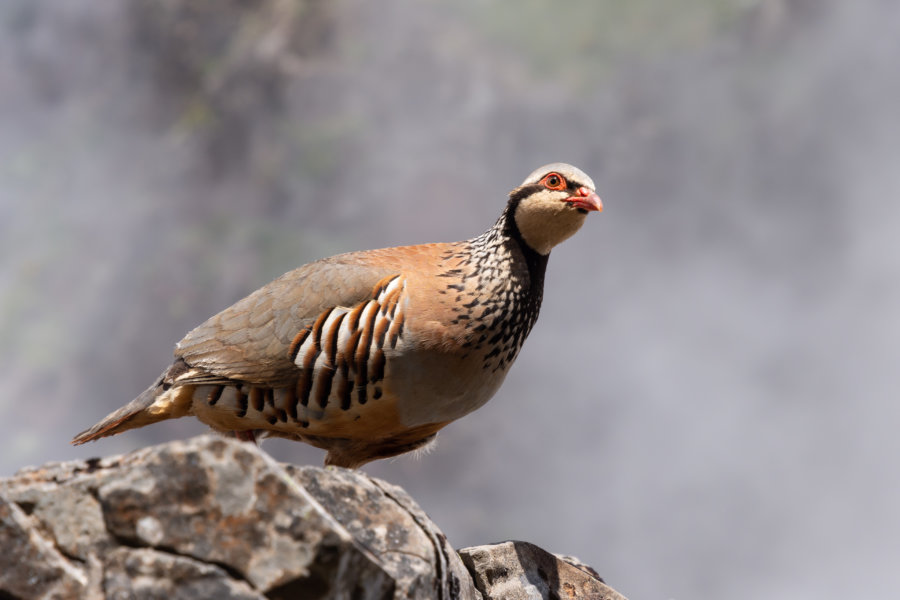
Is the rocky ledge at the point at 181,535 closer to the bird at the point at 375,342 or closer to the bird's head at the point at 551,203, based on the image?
the bird at the point at 375,342

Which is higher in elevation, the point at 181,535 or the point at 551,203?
the point at 551,203

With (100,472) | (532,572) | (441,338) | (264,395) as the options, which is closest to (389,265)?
(441,338)

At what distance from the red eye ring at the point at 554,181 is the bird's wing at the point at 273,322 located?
3.16ft

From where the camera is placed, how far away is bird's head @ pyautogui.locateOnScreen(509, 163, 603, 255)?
512cm

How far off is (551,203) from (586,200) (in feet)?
0.69

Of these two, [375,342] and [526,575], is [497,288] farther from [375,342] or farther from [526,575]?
[526,575]

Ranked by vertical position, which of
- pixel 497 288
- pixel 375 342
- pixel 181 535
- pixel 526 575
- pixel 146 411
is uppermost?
pixel 497 288

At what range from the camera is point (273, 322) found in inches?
205

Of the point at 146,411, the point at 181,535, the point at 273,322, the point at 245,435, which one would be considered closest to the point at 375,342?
the point at 273,322

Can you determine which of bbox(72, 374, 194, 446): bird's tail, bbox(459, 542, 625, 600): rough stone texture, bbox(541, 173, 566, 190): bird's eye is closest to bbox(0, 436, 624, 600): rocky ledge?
bbox(459, 542, 625, 600): rough stone texture

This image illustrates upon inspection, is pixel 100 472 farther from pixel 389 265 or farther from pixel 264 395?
pixel 389 265

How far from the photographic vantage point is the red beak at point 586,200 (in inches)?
199

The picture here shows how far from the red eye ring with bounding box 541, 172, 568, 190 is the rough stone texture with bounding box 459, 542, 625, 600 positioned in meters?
1.95

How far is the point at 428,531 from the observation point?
11.6 ft
